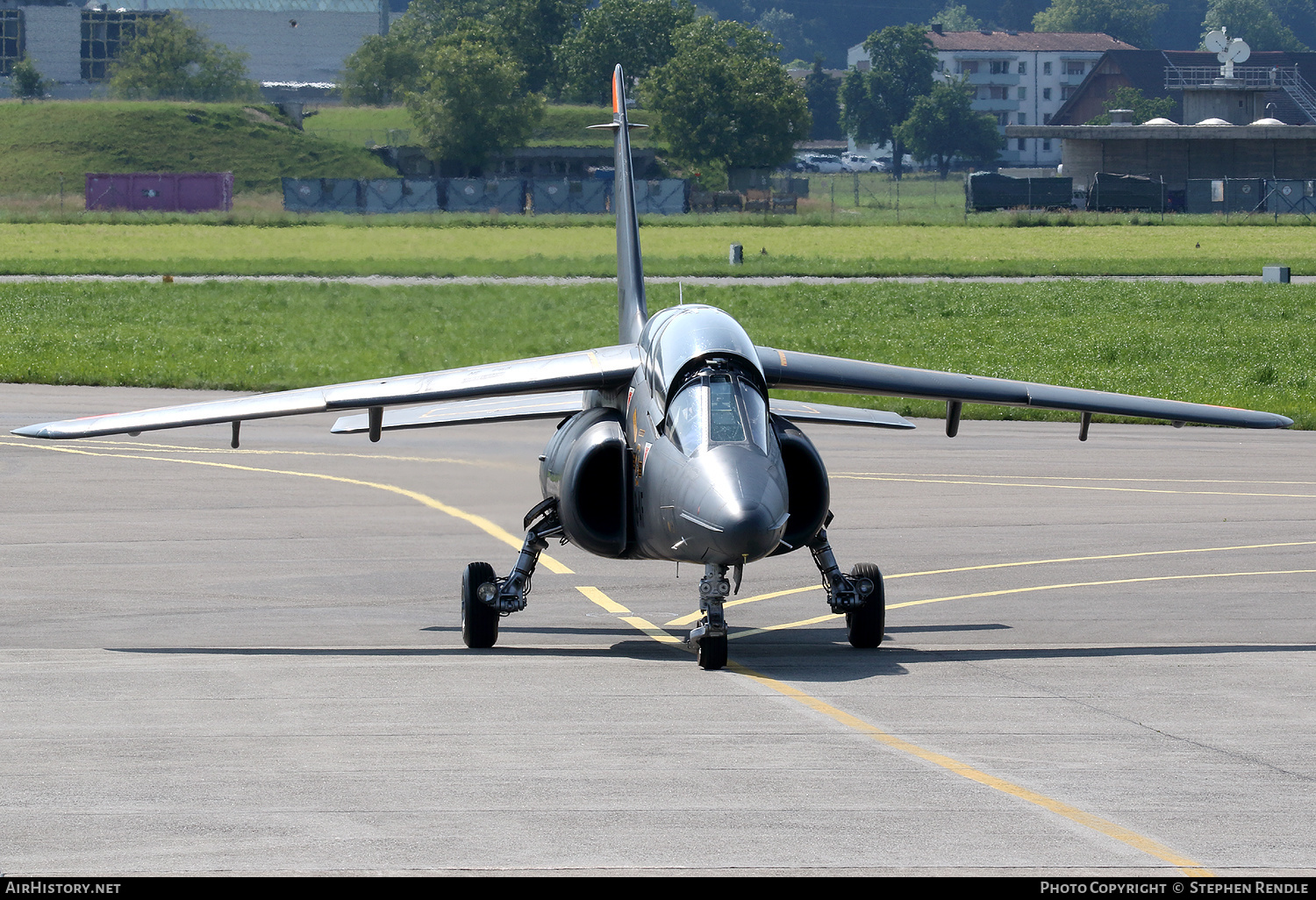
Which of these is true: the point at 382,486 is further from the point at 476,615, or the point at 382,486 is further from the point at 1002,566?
the point at 476,615

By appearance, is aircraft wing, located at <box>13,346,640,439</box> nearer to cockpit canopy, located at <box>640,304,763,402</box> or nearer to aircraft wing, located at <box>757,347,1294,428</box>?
cockpit canopy, located at <box>640,304,763,402</box>

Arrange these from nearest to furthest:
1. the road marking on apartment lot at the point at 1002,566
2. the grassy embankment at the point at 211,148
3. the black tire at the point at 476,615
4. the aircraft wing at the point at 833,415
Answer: the black tire at the point at 476,615, the road marking on apartment lot at the point at 1002,566, the aircraft wing at the point at 833,415, the grassy embankment at the point at 211,148

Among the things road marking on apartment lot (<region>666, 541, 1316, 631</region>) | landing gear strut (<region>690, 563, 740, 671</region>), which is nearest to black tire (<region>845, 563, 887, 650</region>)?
road marking on apartment lot (<region>666, 541, 1316, 631</region>)

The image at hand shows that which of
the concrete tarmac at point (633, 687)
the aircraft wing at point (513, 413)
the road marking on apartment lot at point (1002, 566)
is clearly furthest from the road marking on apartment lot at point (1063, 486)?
the aircraft wing at point (513, 413)

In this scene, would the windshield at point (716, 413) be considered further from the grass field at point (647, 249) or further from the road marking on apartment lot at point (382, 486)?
the grass field at point (647, 249)

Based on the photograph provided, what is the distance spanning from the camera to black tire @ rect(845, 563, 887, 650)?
16016 mm

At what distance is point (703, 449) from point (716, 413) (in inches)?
16.0

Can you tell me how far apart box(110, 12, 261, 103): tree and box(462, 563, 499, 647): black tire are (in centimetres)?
17440

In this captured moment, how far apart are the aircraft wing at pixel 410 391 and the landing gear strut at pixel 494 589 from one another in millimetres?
1273

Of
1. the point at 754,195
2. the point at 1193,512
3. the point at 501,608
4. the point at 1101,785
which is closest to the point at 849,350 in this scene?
the point at 1193,512

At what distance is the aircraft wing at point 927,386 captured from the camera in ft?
55.5

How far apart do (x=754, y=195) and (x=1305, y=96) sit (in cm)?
7456

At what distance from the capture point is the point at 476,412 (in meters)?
18.7

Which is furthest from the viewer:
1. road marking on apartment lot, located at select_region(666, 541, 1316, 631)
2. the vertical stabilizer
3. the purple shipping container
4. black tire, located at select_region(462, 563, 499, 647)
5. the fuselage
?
the purple shipping container
